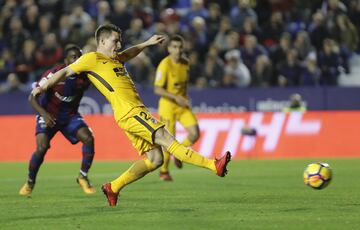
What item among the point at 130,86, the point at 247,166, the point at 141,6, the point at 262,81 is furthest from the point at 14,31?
the point at 130,86

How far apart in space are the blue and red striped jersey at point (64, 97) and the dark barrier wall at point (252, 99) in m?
10.00

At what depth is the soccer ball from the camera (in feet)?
36.2

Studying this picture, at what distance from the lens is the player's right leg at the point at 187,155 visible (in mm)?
10008

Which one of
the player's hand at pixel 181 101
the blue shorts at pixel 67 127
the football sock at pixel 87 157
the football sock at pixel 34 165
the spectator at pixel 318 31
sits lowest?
the football sock at pixel 34 165

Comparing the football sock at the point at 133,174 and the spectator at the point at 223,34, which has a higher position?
the spectator at the point at 223,34

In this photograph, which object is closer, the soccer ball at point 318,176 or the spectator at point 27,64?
the soccer ball at point 318,176

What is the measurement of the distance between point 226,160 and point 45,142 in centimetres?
399

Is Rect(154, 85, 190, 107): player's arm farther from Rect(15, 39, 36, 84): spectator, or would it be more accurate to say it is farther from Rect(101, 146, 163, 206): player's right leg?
Rect(15, 39, 36, 84): spectator

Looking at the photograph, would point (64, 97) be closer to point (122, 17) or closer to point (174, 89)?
point (174, 89)

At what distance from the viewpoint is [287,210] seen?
1005 cm

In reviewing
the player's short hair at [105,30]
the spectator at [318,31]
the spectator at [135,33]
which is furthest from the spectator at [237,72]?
the player's short hair at [105,30]

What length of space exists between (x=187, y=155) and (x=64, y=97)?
11.1 ft

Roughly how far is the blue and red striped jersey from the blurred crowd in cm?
989

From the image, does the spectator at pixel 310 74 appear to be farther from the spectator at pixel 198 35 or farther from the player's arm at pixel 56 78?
the player's arm at pixel 56 78
